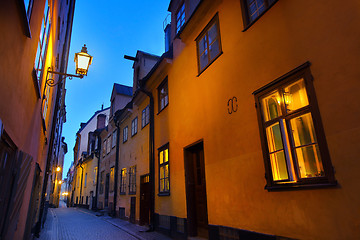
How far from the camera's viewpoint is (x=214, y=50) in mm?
6746

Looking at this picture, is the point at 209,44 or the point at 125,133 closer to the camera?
the point at 209,44

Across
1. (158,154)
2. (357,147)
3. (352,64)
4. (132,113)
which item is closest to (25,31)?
(352,64)

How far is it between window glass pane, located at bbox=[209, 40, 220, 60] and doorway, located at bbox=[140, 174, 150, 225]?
21.9ft

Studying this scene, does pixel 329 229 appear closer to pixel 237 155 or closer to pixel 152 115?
pixel 237 155

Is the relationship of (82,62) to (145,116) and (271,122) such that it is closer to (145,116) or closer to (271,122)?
(271,122)

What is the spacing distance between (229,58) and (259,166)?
278 centimetres

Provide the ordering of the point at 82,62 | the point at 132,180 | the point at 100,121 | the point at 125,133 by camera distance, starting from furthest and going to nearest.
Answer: the point at 100,121 → the point at 125,133 → the point at 132,180 → the point at 82,62

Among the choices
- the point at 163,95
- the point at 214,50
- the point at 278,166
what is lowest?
the point at 278,166

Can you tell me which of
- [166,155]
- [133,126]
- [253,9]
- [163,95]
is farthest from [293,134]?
[133,126]

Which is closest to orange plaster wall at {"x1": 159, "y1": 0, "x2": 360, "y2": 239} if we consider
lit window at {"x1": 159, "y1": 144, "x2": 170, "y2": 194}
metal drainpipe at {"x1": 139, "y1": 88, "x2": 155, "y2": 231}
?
lit window at {"x1": 159, "y1": 144, "x2": 170, "y2": 194}

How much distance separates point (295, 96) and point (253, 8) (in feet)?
8.42

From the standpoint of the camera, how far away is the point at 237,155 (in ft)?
17.1

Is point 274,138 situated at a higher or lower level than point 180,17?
lower

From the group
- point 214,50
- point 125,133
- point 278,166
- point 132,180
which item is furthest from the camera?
point 125,133
